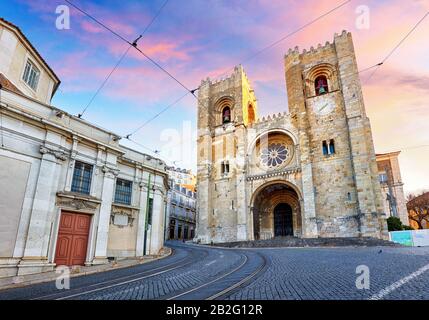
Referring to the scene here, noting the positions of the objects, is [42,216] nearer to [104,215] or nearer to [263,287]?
[104,215]

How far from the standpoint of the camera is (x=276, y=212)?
2962cm

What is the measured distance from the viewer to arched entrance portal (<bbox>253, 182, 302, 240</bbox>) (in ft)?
91.7

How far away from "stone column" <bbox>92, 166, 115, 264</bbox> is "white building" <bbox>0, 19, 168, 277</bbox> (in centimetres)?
5

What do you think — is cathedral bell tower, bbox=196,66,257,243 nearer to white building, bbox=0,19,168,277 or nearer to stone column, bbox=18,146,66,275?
white building, bbox=0,19,168,277

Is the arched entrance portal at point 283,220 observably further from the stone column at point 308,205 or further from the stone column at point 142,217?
the stone column at point 142,217

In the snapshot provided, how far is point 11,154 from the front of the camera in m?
10.2

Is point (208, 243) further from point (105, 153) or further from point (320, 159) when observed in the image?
point (105, 153)

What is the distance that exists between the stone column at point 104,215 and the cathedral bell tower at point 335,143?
17999 millimetres

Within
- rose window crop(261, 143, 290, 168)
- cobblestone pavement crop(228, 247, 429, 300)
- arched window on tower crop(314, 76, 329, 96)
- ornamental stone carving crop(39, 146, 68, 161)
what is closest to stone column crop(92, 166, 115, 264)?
ornamental stone carving crop(39, 146, 68, 161)

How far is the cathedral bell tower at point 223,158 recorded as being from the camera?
2867 centimetres

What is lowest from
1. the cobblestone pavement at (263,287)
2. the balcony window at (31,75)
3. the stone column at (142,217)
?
the cobblestone pavement at (263,287)

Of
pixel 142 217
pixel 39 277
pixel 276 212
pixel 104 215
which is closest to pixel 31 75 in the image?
pixel 104 215

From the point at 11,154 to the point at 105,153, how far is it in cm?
424

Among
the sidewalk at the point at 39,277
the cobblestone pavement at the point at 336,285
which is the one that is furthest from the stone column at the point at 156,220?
the cobblestone pavement at the point at 336,285
